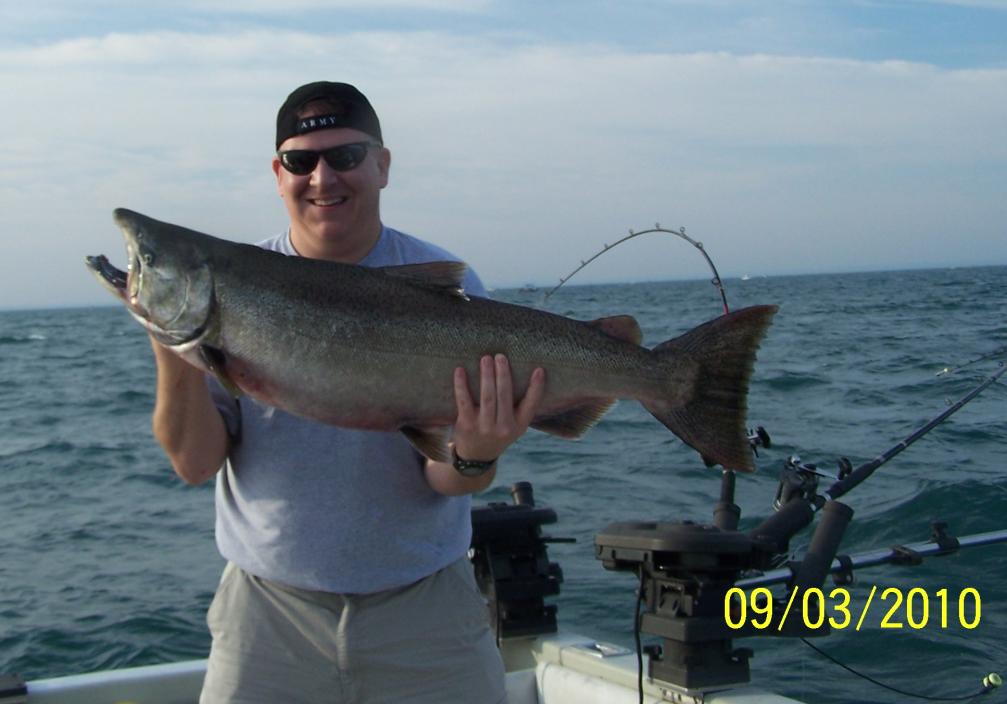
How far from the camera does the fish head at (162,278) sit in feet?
10.2

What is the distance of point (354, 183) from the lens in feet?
11.4

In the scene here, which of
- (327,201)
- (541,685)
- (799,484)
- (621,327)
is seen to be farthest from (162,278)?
(799,484)

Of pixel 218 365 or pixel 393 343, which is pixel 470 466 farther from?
pixel 218 365

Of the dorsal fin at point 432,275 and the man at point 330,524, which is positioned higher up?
the dorsal fin at point 432,275

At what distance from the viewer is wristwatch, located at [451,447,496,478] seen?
130 inches

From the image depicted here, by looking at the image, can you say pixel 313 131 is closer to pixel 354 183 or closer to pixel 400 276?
pixel 354 183

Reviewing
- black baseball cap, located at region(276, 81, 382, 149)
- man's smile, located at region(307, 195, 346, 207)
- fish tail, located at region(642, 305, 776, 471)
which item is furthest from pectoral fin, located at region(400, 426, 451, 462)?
black baseball cap, located at region(276, 81, 382, 149)

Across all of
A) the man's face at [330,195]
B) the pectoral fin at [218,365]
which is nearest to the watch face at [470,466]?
the pectoral fin at [218,365]

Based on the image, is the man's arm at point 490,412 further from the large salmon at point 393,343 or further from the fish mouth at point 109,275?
the fish mouth at point 109,275

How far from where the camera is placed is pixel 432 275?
10.9 ft

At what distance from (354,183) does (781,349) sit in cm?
2351
